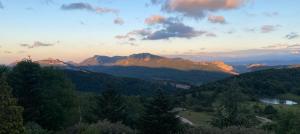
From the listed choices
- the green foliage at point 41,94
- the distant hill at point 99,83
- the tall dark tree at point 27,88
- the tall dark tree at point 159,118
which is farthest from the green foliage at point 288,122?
the distant hill at point 99,83

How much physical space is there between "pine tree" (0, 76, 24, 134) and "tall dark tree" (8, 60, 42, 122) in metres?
15.8

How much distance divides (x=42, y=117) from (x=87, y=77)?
12139 centimetres

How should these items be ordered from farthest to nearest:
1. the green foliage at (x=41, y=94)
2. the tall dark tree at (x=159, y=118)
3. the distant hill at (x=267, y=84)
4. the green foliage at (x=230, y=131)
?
the distant hill at (x=267, y=84)
the green foliage at (x=41, y=94)
the tall dark tree at (x=159, y=118)
the green foliage at (x=230, y=131)

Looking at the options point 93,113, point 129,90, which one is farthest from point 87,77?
point 93,113

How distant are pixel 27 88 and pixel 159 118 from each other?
1408cm

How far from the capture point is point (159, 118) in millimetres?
29078

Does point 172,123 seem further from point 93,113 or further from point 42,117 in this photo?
point 93,113

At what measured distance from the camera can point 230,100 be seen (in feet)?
149

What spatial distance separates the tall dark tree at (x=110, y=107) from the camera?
148 ft

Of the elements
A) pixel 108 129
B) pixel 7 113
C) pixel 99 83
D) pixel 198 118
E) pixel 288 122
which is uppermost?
pixel 7 113

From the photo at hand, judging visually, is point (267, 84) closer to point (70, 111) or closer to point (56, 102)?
point (70, 111)

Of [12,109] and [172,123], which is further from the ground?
[12,109]

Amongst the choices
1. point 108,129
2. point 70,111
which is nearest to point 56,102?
point 70,111

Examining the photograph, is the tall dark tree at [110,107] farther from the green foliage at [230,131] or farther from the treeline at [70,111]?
the green foliage at [230,131]
